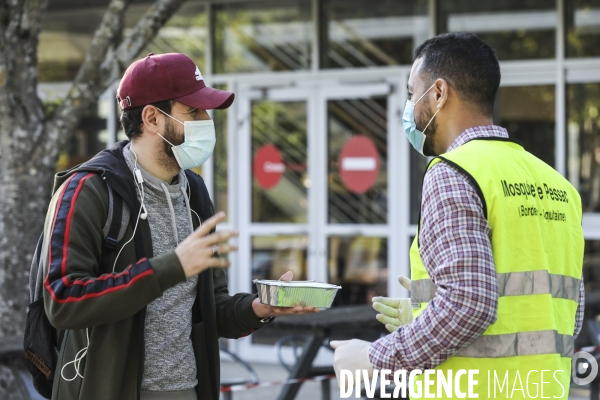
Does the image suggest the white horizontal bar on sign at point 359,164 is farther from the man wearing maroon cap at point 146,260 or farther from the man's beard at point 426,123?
the man's beard at point 426,123

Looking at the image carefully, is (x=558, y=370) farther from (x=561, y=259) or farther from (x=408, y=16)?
(x=408, y=16)

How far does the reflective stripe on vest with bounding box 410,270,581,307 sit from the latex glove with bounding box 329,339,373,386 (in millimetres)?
194

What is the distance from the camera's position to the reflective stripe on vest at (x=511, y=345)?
233 cm

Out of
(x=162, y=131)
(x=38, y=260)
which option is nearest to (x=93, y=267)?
(x=38, y=260)

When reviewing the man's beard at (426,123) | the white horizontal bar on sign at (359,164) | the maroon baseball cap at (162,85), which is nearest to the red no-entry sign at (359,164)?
the white horizontal bar on sign at (359,164)

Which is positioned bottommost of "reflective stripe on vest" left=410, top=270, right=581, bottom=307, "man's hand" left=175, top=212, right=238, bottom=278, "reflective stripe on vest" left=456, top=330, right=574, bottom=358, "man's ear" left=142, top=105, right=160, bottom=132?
"reflective stripe on vest" left=456, top=330, right=574, bottom=358

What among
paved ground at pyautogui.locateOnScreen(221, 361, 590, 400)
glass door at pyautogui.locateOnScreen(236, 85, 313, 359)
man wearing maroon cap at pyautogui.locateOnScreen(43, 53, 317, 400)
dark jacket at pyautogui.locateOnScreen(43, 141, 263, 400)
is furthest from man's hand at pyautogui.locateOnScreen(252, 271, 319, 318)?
glass door at pyautogui.locateOnScreen(236, 85, 313, 359)

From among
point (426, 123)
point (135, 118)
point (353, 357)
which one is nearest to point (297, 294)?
point (353, 357)

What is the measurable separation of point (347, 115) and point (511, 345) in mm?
6457

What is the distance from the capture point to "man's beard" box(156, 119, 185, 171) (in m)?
2.91

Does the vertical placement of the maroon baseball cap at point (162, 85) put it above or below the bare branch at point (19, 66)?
below

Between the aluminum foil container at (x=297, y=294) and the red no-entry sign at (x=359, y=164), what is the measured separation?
19.1ft

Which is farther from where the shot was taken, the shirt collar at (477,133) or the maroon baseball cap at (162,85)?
the maroon baseball cap at (162,85)

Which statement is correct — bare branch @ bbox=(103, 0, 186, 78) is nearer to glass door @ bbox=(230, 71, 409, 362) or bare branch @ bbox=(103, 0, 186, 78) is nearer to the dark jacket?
the dark jacket
